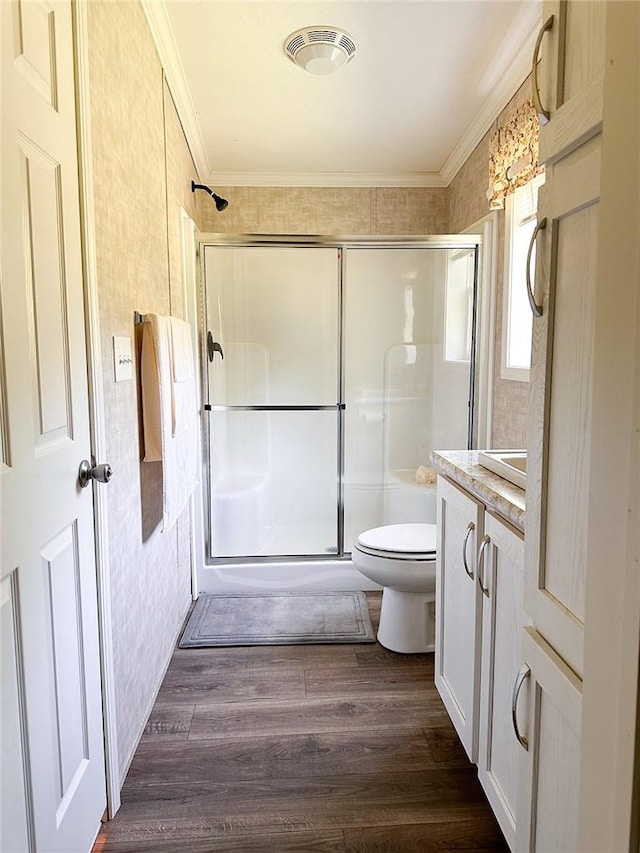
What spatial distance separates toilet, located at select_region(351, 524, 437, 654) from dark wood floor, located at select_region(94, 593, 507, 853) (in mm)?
94

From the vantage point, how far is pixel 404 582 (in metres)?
2.20

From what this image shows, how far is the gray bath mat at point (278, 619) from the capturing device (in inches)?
94.8

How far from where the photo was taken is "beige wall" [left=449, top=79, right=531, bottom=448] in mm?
2338

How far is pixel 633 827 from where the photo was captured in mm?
531

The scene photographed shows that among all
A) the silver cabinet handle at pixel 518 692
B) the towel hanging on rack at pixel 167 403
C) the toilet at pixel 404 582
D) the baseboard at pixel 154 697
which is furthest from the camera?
the toilet at pixel 404 582

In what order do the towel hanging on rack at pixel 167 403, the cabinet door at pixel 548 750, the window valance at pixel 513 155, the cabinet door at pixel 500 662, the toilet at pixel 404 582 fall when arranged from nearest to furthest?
the cabinet door at pixel 548 750, the cabinet door at pixel 500 662, the towel hanging on rack at pixel 167 403, the window valance at pixel 513 155, the toilet at pixel 404 582

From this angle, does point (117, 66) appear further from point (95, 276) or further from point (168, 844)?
point (168, 844)

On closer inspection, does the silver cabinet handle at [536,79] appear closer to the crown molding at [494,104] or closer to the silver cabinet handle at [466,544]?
the silver cabinet handle at [466,544]

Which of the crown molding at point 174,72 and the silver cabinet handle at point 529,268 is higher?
the crown molding at point 174,72

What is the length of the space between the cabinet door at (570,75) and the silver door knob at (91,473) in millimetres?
1143

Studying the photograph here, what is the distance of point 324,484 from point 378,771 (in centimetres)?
176

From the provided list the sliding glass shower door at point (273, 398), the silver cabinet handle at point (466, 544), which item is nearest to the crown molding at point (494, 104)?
the sliding glass shower door at point (273, 398)

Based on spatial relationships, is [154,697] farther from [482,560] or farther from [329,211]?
[329,211]

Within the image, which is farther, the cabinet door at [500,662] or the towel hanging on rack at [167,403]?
the towel hanging on rack at [167,403]
